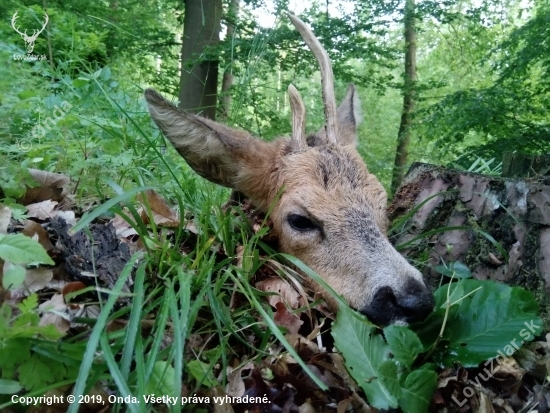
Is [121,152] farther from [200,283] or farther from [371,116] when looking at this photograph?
[371,116]

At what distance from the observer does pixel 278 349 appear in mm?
2109

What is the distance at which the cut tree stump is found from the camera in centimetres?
275

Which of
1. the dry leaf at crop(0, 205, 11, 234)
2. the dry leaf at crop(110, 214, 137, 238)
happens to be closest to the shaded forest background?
the dry leaf at crop(110, 214, 137, 238)

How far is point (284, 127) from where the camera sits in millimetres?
9391

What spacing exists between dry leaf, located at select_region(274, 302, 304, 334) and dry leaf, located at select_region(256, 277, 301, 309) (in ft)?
0.21


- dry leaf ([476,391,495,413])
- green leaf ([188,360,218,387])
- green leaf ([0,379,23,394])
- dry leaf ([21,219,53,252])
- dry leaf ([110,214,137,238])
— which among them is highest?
dry leaf ([21,219,53,252])

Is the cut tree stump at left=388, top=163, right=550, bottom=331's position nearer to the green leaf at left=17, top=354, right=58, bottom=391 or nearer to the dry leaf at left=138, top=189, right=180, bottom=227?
the dry leaf at left=138, top=189, right=180, bottom=227

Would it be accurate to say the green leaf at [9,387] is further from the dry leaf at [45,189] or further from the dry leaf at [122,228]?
the dry leaf at [45,189]

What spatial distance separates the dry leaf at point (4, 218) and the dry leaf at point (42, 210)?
0.20 meters

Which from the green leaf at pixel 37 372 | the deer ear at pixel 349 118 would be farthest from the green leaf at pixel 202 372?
the deer ear at pixel 349 118

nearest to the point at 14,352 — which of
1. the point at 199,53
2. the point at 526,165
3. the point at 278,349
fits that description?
the point at 278,349

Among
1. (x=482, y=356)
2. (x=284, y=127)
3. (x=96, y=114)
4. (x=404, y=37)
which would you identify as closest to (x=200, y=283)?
(x=482, y=356)

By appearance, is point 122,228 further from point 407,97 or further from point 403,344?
point 407,97

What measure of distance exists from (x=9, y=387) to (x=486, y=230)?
259 cm
